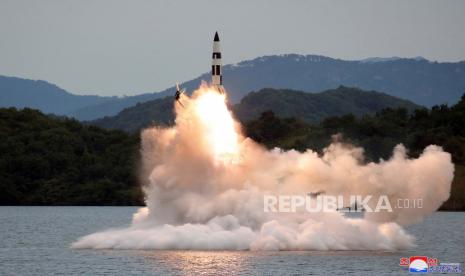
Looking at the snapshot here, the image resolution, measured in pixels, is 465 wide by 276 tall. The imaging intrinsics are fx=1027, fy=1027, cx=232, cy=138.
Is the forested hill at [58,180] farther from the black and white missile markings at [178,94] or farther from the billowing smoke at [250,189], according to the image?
the black and white missile markings at [178,94]

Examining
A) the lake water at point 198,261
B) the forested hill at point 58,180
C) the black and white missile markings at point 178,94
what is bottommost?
the lake water at point 198,261

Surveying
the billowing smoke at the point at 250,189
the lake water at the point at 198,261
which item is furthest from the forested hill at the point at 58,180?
the billowing smoke at the point at 250,189

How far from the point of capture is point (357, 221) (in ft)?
249

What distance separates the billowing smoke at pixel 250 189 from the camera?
7381 cm

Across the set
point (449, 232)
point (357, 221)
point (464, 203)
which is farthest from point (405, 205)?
point (464, 203)

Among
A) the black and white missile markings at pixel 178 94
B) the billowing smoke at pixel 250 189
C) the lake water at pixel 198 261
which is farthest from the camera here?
the black and white missile markings at pixel 178 94

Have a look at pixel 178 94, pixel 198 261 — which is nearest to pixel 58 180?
pixel 178 94

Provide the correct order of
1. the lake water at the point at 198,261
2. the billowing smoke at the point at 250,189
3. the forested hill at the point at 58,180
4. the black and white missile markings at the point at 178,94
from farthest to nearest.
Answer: the forested hill at the point at 58,180, the black and white missile markings at the point at 178,94, the billowing smoke at the point at 250,189, the lake water at the point at 198,261

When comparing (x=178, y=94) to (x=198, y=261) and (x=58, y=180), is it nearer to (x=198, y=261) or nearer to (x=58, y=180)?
(x=198, y=261)

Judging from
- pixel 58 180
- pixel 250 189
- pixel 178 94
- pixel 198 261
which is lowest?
pixel 198 261

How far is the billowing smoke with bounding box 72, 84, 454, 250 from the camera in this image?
7381cm

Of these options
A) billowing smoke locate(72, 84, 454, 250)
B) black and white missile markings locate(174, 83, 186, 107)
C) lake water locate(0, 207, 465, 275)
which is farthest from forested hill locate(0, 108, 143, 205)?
black and white missile markings locate(174, 83, 186, 107)

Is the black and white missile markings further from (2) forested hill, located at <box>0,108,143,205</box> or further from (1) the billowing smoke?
(2) forested hill, located at <box>0,108,143,205</box>

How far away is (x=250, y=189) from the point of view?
76500 millimetres
